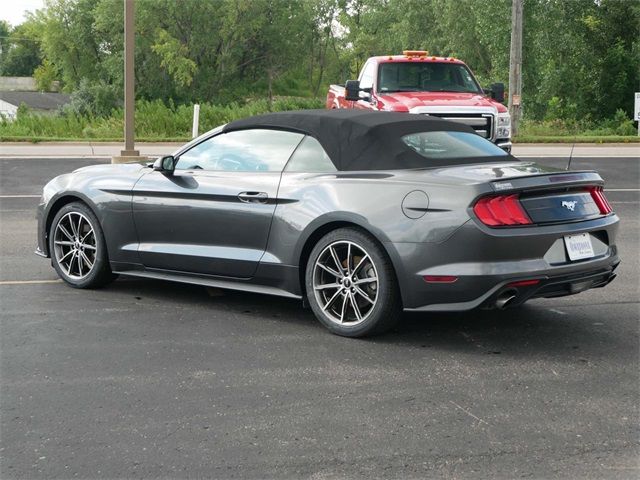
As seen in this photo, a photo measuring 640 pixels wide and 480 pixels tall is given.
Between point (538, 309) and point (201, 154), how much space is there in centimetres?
276

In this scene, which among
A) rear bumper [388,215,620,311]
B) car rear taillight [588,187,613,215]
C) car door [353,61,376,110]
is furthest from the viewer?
car door [353,61,376,110]

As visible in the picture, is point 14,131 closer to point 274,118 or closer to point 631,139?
point 631,139

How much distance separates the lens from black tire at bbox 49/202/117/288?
7594 mm

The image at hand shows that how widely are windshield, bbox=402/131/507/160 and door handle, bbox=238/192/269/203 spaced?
1032 millimetres

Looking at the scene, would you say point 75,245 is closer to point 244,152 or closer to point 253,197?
point 244,152

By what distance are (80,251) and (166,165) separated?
1128mm

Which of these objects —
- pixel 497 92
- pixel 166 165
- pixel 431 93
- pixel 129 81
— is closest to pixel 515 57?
pixel 497 92

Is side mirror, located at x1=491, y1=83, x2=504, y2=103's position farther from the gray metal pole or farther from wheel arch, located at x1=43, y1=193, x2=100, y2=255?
wheel arch, located at x1=43, y1=193, x2=100, y2=255

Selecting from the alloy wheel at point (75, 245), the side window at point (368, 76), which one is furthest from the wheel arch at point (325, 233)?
the side window at point (368, 76)

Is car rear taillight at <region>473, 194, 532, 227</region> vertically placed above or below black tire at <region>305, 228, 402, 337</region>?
above

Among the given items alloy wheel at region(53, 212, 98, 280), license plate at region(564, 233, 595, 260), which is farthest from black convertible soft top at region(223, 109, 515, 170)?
alloy wheel at region(53, 212, 98, 280)

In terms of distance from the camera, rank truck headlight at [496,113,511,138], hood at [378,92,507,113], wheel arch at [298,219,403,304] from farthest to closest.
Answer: truck headlight at [496,113,511,138], hood at [378,92,507,113], wheel arch at [298,219,403,304]

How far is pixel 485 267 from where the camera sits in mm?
5707

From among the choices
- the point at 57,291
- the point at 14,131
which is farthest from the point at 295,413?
the point at 14,131
